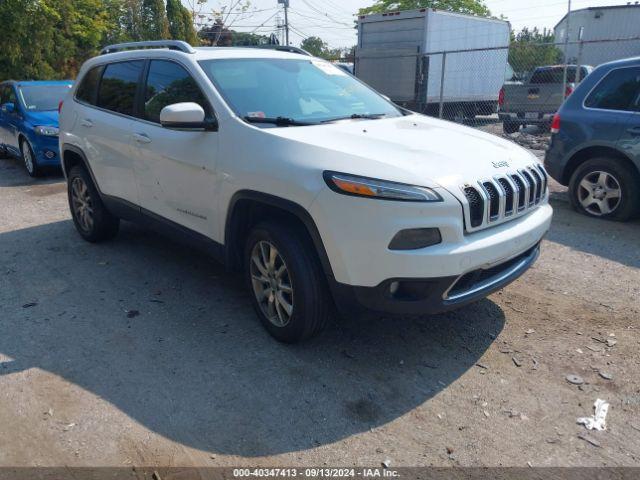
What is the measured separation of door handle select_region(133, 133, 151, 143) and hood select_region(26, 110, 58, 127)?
225 inches

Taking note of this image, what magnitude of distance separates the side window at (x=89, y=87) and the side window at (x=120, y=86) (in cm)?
13

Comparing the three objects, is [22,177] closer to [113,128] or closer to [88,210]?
[88,210]

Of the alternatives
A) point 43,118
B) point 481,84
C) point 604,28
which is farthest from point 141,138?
point 604,28

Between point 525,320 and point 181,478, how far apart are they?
2.57 metres

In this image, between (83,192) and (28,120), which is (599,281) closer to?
(83,192)

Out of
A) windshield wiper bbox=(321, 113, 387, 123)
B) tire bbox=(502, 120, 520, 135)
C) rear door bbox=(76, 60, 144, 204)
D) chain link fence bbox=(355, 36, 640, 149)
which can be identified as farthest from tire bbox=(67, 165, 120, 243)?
tire bbox=(502, 120, 520, 135)

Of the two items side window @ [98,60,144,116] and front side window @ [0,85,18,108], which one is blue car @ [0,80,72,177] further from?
side window @ [98,60,144,116]

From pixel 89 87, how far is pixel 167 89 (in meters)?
1.69

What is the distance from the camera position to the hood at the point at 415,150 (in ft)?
10.1

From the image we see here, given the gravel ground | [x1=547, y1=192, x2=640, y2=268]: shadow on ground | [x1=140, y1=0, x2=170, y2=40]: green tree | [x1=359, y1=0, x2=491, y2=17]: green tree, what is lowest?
the gravel ground

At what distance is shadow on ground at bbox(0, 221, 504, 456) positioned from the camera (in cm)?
298

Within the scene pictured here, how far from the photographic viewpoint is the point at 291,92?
13.8 feet

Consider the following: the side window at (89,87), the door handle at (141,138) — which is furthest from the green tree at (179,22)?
the door handle at (141,138)

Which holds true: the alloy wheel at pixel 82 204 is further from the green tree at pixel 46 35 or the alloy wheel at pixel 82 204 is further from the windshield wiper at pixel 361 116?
the green tree at pixel 46 35
